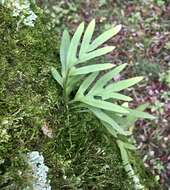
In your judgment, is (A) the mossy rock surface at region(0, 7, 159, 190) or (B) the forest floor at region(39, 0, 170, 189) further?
(B) the forest floor at region(39, 0, 170, 189)

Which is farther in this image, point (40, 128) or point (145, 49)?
point (145, 49)

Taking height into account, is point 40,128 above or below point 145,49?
below

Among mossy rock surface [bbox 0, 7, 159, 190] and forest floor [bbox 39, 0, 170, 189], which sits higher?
forest floor [bbox 39, 0, 170, 189]

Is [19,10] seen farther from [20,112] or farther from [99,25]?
[99,25]

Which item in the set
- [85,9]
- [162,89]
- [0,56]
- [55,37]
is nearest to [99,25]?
[85,9]
